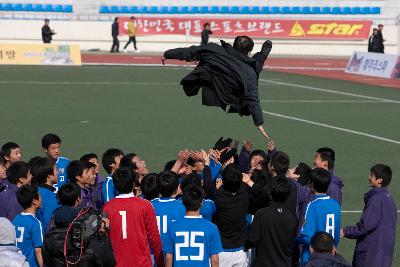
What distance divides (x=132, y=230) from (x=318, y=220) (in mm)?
2051

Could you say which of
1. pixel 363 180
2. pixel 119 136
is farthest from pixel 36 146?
pixel 363 180

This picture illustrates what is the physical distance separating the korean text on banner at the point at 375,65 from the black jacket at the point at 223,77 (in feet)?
106

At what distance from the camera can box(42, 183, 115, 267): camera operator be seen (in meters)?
8.22

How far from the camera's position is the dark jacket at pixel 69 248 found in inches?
325

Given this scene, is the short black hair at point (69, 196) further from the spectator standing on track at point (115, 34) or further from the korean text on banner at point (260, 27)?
the korean text on banner at point (260, 27)

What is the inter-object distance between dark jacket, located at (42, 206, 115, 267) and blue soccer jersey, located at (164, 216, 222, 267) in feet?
2.59

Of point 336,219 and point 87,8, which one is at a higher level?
point 87,8

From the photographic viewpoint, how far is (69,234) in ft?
27.1

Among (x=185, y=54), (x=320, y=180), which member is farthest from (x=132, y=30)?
(x=320, y=180)

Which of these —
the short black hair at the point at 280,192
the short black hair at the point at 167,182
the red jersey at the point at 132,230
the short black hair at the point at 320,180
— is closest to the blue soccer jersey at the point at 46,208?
the red jersey at the point at 132,230

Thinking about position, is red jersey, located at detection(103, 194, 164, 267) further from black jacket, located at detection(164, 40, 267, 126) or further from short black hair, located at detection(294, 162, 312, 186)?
short black hair, located at detection(294, 162, 312, 186)

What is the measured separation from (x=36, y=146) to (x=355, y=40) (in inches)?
1724

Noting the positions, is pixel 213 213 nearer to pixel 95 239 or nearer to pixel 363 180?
pixel 95 239

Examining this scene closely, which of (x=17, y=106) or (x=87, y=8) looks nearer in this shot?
(x=17, y=106)
